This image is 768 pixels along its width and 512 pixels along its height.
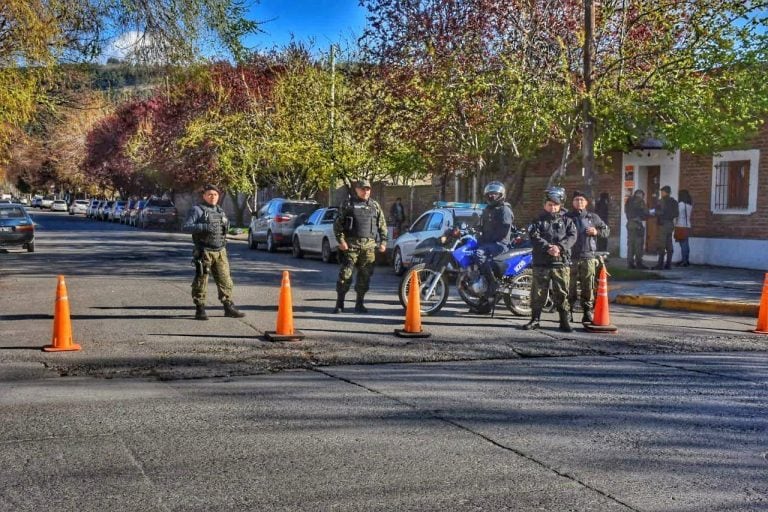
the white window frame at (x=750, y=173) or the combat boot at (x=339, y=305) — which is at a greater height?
the white window frame at (x=750, y=173)

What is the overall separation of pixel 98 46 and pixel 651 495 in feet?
43.4

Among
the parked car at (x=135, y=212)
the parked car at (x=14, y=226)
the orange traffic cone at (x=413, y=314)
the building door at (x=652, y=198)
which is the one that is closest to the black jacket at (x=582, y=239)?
the orange traffic cone at (x=413, y=314)

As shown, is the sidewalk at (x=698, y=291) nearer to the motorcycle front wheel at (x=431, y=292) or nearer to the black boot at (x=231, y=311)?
the motorcycle front wheel at (x=431, y=292)

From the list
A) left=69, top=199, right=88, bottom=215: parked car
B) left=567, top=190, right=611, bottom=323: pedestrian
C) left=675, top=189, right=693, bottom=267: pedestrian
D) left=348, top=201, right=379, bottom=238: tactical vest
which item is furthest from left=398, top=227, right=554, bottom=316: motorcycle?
left=69, top=199, right=88, bottom=215: parked car

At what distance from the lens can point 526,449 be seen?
571 cm

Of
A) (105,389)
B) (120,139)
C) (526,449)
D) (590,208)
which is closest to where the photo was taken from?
(526,449)

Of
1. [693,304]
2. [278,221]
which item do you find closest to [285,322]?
[693,304]

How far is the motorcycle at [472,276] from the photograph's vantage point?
12656 mm

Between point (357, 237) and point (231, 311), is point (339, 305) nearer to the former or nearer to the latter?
point (357, 237)

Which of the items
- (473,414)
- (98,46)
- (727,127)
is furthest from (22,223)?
(473,414)

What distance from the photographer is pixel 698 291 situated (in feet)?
51.9

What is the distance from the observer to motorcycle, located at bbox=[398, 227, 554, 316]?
41.5ft

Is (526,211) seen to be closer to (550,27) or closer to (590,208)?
(550,27)

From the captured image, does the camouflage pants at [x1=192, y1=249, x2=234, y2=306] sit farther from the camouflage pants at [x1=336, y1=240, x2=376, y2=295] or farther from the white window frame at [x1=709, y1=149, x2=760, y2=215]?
the white window frame at [x1=709, y1=149, x2=760, y2=215]
